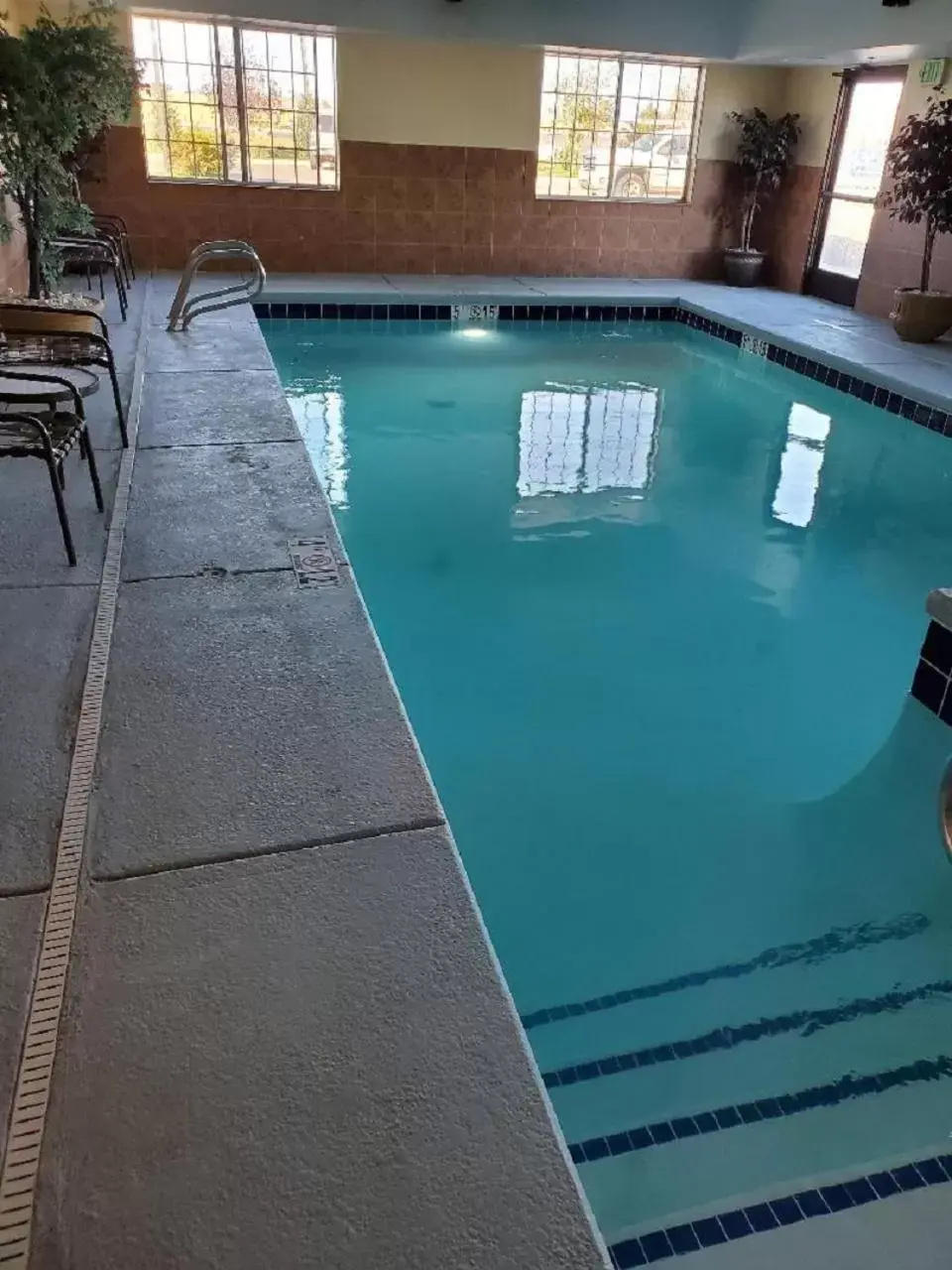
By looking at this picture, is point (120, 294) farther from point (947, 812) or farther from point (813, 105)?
point (813, 105)

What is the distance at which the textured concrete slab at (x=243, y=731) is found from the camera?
5.26 ft

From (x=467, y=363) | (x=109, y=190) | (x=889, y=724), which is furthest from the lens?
(x=109, y=190)

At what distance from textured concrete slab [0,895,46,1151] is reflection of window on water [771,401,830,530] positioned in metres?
3.61

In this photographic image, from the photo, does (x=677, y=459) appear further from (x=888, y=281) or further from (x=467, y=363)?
(x=888, y=281)

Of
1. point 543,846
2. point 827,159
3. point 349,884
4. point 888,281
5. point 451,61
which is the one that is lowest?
point 543,846

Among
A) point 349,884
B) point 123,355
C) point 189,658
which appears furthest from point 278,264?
point 349,884

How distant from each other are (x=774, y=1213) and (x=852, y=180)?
28.3ft

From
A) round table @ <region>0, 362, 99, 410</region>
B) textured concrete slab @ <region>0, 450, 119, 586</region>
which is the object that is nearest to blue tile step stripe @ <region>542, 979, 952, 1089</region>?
textured concrete slab @ <region>0, 450, 119, 586</region>

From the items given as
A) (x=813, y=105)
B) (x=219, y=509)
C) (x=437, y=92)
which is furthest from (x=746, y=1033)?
(x=813, y=105)

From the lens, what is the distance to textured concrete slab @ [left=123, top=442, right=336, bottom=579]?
2623mm

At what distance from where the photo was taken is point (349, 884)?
150 centimetres

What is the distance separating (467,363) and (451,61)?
9.89 ft

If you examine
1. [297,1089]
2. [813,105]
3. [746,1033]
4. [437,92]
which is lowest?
[746,1033]

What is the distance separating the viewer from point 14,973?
1.32 metres
